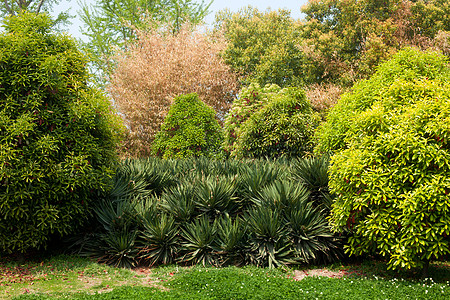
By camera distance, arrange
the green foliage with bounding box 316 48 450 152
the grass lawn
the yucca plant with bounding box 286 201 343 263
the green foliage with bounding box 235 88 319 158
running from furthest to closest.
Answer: the green foliage with bounding box 235 88 319 158
the green foliage with bounding box 316 48 450 152
the yucca plant with bounding box 286 201 343 263
the grass lawn

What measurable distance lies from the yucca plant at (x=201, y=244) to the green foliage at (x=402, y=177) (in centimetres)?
222

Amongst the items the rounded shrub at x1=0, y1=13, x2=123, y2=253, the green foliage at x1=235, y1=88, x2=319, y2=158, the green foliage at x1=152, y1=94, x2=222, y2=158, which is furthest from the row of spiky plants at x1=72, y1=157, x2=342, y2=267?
the green foliage at x1=152, y1=94, x2=222, y2=158

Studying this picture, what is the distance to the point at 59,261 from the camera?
746 centimetres

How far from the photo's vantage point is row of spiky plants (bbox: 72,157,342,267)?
7.32 m

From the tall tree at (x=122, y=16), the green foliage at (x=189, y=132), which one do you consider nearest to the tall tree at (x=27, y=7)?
the tall tree at (x=122, y=16)

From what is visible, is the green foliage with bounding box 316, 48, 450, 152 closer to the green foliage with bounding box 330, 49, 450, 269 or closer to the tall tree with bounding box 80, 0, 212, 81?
the green foliage with bounding box 330, 49, 450, 269

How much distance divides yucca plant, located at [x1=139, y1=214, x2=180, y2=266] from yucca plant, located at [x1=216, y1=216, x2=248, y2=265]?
0.85 m

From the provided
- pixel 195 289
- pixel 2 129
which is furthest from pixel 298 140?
pixel 2 129

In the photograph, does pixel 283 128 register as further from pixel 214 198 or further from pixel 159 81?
pixel 159 81

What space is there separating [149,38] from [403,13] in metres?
14.0

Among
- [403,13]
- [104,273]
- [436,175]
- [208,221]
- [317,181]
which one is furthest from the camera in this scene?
[403,13]

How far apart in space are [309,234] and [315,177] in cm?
139

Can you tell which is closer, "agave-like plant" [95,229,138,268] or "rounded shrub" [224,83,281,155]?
"agave-like plant" [95,229,138,268]

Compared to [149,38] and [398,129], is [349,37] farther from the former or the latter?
[398,129]
